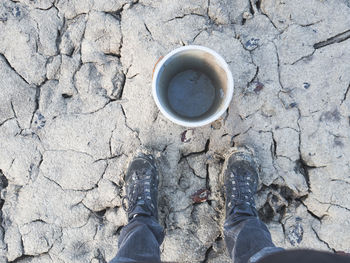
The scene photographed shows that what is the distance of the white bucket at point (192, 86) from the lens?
140 centimetres

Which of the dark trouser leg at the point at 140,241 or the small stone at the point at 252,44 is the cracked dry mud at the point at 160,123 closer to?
the small stone at the point at 252,44

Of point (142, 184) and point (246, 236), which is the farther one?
point (142, 184)

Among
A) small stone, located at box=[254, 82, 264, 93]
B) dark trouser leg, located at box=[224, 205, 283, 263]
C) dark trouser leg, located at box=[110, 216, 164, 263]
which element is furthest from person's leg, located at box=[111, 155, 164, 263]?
small stone, located at box=[254, 82, 264, 93]

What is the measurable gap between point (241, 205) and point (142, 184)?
22.3 inches

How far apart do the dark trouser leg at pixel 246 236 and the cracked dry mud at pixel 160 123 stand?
0.15m

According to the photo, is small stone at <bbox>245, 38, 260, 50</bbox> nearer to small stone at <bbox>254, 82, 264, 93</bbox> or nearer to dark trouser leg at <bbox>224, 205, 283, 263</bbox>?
small stone at <bbox>254, 82, 264, 93</bbox>

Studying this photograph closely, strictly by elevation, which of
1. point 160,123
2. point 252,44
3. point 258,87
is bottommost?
point 160,123

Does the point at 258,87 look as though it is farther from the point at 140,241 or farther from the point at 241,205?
the point at 140,241

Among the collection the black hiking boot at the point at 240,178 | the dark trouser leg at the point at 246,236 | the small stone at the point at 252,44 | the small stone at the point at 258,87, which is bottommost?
the dark trouser leg at the point at 246,236

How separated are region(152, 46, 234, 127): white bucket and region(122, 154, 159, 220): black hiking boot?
35 centimetres

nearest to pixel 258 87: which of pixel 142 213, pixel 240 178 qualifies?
pixel 240 178

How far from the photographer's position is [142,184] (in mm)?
1706

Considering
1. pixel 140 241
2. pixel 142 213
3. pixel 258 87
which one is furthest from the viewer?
pixel 258 87

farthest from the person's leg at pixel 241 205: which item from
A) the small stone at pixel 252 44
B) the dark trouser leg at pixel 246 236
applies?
the small stone at pixel 252 44
